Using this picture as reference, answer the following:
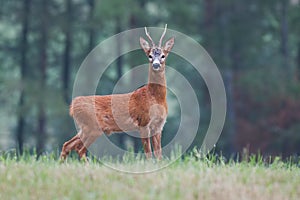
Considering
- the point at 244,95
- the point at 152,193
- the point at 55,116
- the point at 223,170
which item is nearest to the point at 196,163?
the point at 223,170

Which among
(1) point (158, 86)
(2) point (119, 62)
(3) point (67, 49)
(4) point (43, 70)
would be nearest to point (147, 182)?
(1) point (158, 86)

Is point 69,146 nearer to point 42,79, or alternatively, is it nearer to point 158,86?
point 158,86

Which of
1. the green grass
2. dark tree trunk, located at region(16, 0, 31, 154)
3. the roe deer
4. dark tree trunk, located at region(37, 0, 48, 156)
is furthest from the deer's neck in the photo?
dark tree trunk, located at region(16, 0, 31, 154)

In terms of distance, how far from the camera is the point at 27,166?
8219mm

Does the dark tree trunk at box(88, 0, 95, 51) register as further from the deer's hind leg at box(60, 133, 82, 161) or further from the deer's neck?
the deer's neck

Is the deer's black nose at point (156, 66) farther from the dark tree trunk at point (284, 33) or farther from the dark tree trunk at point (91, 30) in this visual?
the dark tree trunk at point (91, 30)

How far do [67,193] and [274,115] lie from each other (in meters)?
20.3

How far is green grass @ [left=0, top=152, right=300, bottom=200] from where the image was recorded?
7125mm

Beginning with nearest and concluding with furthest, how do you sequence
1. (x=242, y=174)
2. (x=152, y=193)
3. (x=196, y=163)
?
(x=152, y=193) → (x=242, y=174) → (x=196, y=163)

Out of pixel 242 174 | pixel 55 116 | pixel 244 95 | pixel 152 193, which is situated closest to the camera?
A: pixel 152 193

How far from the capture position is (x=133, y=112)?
952 cm

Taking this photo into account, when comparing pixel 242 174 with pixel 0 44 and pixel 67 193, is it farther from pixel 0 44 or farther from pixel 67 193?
pixel 0 44

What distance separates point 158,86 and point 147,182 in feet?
7.64

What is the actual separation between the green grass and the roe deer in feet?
3.26
